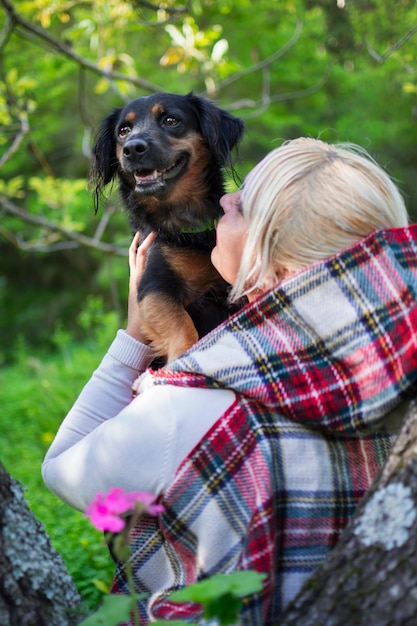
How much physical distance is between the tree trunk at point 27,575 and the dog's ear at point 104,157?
73.4 inches

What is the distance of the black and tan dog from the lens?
118 inches

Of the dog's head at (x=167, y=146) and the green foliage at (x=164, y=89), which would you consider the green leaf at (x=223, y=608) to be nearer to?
the dog's head at (x=167, y=146)

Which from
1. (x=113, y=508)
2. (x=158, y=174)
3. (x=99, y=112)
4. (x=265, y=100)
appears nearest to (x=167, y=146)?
(x=158, y=174)

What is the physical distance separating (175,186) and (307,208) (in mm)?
1538

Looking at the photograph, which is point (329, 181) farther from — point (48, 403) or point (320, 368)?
point (48, 403)

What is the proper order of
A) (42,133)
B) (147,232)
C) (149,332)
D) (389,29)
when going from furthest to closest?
(42,133)
(389,29)
(147,232)
(149,332)

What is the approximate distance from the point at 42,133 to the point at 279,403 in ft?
35.8

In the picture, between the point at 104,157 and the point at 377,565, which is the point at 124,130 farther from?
the point at 377,565

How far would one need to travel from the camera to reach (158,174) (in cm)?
317

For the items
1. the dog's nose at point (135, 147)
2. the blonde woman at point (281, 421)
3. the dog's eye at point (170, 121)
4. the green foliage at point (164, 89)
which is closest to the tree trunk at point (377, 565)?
the blonde woman at point (281, 421)

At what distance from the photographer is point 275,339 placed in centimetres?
158

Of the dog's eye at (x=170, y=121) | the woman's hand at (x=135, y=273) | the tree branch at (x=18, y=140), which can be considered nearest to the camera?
the woman's hand at (x=135, y=273)

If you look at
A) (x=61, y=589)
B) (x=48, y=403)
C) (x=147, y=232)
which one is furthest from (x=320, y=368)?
(x=48, y=403)

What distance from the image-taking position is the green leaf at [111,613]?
1.31 m
